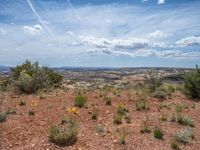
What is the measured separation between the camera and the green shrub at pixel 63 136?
28.2ft

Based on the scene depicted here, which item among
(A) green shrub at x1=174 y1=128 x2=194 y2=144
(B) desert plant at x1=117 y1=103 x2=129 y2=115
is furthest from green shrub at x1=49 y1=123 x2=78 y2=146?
(B) desert plant at x1=117 y1=103 x2=129 y2=115

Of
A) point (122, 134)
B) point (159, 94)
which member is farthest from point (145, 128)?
point (159, 94)

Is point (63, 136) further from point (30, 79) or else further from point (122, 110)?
point (30, 79)

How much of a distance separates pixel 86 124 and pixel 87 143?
Result: 1588 millimetres

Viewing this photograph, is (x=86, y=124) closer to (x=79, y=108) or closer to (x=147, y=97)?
(x=79, y=108)

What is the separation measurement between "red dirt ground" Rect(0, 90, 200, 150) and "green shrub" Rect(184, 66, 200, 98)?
2.70m

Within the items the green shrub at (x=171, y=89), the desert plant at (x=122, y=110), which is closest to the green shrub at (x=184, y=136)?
the desert plant at (x=122, y=110)

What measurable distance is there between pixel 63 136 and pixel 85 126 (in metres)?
1.60

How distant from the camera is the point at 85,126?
399 inches

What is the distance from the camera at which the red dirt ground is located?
8680 millimetres

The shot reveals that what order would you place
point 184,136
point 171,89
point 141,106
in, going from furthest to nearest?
point 171,89 < point 141,106 < point 184,136

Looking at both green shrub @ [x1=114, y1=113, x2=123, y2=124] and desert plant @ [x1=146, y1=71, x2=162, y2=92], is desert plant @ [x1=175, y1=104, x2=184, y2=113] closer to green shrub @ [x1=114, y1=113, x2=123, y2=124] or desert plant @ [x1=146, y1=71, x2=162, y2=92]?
green shrub @ [x1=114, y1=113, x2=123, y2=124]

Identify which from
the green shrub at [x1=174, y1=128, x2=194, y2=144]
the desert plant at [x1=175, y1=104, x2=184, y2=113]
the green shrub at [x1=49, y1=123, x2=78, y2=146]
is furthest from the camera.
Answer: the desert plant at [x1=175, y1=104, x2=184, y2=113]

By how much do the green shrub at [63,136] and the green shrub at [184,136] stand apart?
10.0 ft
